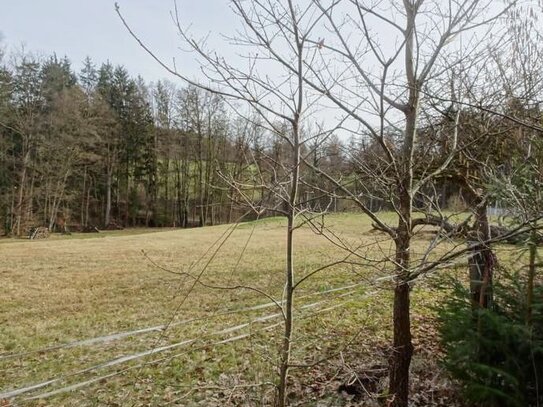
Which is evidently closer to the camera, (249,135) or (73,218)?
(249,135)

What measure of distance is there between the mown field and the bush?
653mm

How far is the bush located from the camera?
2.27 metres

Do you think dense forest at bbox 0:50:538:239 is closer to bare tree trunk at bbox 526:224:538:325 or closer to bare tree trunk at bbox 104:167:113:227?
bare tree trunk at bbox 104:167:113:227

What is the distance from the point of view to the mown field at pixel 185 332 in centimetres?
347

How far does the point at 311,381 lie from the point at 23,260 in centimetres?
1066

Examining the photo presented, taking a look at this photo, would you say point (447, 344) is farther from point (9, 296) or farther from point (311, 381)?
point (9, 296)

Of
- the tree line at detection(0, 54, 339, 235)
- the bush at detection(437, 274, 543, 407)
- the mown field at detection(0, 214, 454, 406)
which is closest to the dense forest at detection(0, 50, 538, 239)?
the tree line at detection(0, 54, 339, 235)

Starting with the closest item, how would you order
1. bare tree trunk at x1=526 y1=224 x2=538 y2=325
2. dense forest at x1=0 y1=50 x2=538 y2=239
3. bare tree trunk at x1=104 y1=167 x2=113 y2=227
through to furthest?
bare tree trunk at x1=526 y1=224 x2=538 y2=325, dense forest at x1=0 y1=50 x2=538 y2=239, bare tree trunk at x1=104 y1=167 x2=113 y2=227

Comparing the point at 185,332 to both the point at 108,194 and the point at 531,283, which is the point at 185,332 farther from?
the point at 108,194

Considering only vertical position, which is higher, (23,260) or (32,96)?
(32,96)

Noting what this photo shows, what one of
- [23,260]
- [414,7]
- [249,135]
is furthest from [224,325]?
[23,260]

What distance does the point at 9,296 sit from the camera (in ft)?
24.6

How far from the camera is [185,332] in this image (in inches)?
211

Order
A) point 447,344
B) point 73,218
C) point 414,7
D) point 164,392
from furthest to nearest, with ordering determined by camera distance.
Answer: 1. point 73,218
2. point 164,392
3. point 447,344
4. point 414,7
